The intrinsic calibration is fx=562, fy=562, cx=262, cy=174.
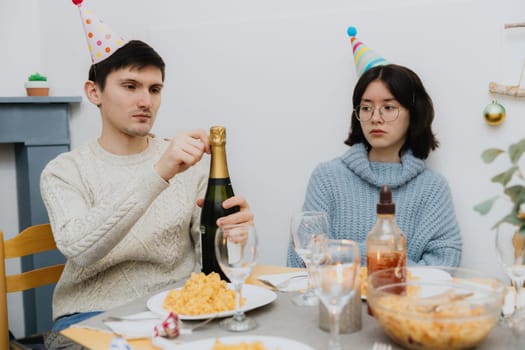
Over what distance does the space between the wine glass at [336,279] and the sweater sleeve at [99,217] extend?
0.56 meters

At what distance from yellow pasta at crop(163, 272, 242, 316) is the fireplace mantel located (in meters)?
1.41

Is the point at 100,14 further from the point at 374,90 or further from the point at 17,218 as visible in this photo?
the point at 374,90

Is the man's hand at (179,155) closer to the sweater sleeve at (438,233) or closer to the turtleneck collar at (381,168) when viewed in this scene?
the turtleneck collar at (381,168)

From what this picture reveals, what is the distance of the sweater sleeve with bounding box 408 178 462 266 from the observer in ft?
5.39

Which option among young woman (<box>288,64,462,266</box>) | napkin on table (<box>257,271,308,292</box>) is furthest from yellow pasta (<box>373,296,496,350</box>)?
young woman (<box>288,64,462,266</box>)

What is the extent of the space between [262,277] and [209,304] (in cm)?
29

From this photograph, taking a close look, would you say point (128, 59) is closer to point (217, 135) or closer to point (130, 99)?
point (130, 99)

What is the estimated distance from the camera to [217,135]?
3.97 feet

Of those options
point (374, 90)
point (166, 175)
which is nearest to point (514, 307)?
point (166, 175)

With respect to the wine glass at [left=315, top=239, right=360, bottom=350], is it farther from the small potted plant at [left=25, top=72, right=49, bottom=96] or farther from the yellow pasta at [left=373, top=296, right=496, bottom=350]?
the small potted plant at [left=25, top=72, right=49, bottom=96]

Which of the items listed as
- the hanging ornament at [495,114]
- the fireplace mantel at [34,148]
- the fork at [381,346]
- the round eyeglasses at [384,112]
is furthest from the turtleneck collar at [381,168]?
the fireplace mantel at [34,148]

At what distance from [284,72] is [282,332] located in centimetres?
124

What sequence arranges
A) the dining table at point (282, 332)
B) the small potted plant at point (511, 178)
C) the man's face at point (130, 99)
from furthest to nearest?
the man's face at point (130, 99), the dining table at point (282, 332), the small potted plant at point (511, 178)

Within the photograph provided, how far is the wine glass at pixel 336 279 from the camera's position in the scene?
2.60 feet
